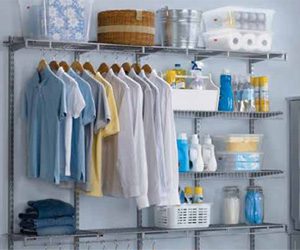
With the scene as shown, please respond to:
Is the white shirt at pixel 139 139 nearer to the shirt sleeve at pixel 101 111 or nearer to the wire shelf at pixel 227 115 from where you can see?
the shirt sleeve at pixel 101 111

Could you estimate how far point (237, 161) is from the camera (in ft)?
17.3

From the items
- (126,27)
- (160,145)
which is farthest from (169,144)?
(126,27)

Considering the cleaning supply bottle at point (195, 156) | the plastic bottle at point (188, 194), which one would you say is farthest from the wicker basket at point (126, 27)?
the plastic bottle at point (188, 194)

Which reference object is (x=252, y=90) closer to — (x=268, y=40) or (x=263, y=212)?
(x=268, y=40)

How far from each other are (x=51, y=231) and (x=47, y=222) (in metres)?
0.06

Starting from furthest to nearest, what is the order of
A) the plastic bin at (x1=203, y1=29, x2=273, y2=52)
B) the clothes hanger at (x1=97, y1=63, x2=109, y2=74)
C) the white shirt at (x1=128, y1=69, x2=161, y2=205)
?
the plastic bin at (x1=203, y1=29, x2=273, y2=52) → the clothes hanger at (x1=97, y1=63, x2=109, y2=74) → the white shirt at (x1=128, y1=69, x2=161, y2=205)

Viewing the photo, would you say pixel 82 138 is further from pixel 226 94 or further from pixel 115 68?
pixel 226 94

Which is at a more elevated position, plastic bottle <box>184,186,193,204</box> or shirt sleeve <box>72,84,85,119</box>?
shirt sleeve <box>72,84,85,119</box>

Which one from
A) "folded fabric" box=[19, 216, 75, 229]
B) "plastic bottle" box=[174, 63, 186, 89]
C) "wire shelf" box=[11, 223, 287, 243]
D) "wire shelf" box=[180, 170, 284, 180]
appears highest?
"plastic bottle" box=[174, 63, 186, 89]

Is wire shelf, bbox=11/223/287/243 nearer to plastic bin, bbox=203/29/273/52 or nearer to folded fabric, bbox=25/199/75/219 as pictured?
folded fabric, bbox=25/199/75/219

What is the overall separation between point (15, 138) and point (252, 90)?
1.61 m

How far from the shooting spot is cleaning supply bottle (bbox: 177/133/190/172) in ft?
16.8

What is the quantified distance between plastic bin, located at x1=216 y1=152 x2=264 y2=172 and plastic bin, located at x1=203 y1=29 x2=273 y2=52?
697mm

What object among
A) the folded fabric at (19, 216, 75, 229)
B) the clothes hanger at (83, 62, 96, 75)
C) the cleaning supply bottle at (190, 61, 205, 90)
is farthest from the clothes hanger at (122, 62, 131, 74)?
the folded fabric at (19, 216, 75, 229)
